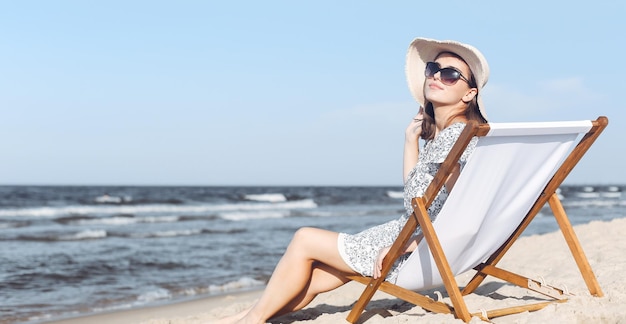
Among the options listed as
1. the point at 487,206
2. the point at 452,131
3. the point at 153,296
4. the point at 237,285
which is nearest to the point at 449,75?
the point at 452,131

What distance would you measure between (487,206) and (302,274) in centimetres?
99

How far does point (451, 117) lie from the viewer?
3.23 m

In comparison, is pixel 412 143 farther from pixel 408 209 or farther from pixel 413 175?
Result: pixel 408 209

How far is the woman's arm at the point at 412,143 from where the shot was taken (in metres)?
3.30

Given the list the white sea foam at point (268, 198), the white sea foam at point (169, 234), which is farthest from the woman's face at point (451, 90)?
the white sea foam at point (268, 198)

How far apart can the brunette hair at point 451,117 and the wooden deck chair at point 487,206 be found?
334 mm

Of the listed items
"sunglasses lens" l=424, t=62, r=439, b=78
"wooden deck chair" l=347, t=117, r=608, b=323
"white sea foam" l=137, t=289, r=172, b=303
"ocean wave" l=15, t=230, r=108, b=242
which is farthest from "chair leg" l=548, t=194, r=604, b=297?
"ocean wave" l=15, t=230, r=108, b=242

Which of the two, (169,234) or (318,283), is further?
(169,234)

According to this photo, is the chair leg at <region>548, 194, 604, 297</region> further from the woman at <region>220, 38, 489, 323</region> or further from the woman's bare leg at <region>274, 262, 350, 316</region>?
the woman's bare leg at <region>274, 262, 350, 316</region>

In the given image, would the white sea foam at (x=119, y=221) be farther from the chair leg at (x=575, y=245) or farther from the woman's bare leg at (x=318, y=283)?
the chair leg at (x=575, y=245)

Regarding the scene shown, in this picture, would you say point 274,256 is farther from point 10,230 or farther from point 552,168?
point 10,230

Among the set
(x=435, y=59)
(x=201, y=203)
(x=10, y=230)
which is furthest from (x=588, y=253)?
(x=201, y=203)

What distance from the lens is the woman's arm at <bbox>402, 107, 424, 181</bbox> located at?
3305 millimetres

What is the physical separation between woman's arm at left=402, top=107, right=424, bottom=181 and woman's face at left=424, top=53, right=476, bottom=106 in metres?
0.18
